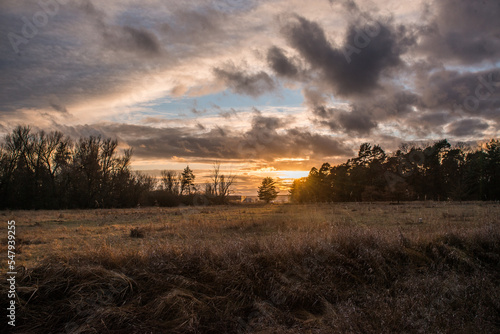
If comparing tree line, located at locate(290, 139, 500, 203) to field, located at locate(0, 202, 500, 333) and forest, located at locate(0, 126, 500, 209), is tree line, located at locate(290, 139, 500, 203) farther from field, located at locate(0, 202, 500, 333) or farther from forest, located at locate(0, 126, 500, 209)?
field, located at locate(0, 202, 500, 333)

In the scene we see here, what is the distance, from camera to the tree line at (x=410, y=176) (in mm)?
57438

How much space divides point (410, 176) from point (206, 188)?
5096cm

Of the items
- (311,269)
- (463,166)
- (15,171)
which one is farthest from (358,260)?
(463,166)

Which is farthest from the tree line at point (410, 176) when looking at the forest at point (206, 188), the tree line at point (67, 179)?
the tree line at point (67, 179)

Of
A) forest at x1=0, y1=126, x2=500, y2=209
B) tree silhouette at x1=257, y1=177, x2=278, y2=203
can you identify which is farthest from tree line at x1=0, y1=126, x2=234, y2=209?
tree silhouette at x1=257, y1=177, x2=278, y2=203

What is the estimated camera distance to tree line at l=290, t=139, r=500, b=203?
5744cm

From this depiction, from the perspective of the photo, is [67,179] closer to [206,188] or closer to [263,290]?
[206,188]

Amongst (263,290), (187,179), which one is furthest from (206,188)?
(263,290)

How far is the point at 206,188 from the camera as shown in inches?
3187

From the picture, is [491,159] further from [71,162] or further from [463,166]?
[71,162]

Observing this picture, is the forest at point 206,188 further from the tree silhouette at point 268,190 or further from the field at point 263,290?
the field at point 263,290

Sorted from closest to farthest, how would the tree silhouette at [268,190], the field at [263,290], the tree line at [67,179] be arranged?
the field at [263,290] < the tree line at [67,179] < the tree silhouette at [268,190]

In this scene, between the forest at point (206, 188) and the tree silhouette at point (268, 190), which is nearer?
the forest at point (206, 188)

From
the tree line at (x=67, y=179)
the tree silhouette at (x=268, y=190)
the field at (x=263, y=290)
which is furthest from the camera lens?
the tree silhouette at (x=268, y=190)
